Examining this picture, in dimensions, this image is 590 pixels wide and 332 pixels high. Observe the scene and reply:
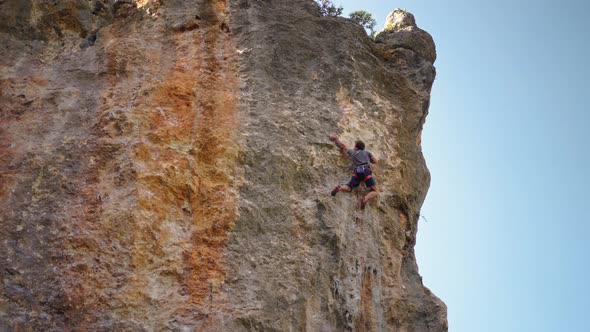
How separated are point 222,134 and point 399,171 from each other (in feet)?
11.5

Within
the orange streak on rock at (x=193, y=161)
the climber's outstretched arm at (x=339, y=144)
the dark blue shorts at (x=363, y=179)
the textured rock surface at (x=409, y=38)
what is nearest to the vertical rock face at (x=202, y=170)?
the orange streak on rock at (x=193, y=161)

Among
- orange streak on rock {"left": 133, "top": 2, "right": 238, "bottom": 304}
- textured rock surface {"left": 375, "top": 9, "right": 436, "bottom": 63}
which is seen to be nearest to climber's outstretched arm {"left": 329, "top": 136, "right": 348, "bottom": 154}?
orange streak on rock {"left": 133, "top": 2, "right": 238, "bottom": 304}

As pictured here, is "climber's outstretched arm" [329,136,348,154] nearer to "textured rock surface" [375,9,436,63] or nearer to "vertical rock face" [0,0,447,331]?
"vertical rock face" [0,0,447,331]

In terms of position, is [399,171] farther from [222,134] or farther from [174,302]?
[174,302]

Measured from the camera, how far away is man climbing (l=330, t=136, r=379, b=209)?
11.8m

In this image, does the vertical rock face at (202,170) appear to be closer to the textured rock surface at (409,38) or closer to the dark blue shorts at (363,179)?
the dark blue shorts at (363,179)

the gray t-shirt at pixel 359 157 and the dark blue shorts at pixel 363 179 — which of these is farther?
the gray t-shirt at pixel 359 157

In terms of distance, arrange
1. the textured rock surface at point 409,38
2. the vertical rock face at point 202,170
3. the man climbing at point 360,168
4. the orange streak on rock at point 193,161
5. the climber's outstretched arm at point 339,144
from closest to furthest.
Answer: the vertical rock face at point 202,170 < the orange streak on rock at point 193,161 < the man climbing at point 360,168 < the climber's outstretched arm at point 339,144 < the textured rock surface at point 409,38

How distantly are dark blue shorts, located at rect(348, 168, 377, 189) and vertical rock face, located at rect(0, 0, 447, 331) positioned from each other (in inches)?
Answer: 10.4

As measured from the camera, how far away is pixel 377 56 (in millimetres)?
14742

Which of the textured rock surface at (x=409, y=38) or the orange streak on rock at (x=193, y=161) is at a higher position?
the textured rock surface at (x=409, y=38)

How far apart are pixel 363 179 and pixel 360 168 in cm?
20

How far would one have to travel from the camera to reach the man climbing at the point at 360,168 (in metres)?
11.8

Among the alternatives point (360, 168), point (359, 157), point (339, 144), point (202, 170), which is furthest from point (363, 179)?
point (202, 170)
